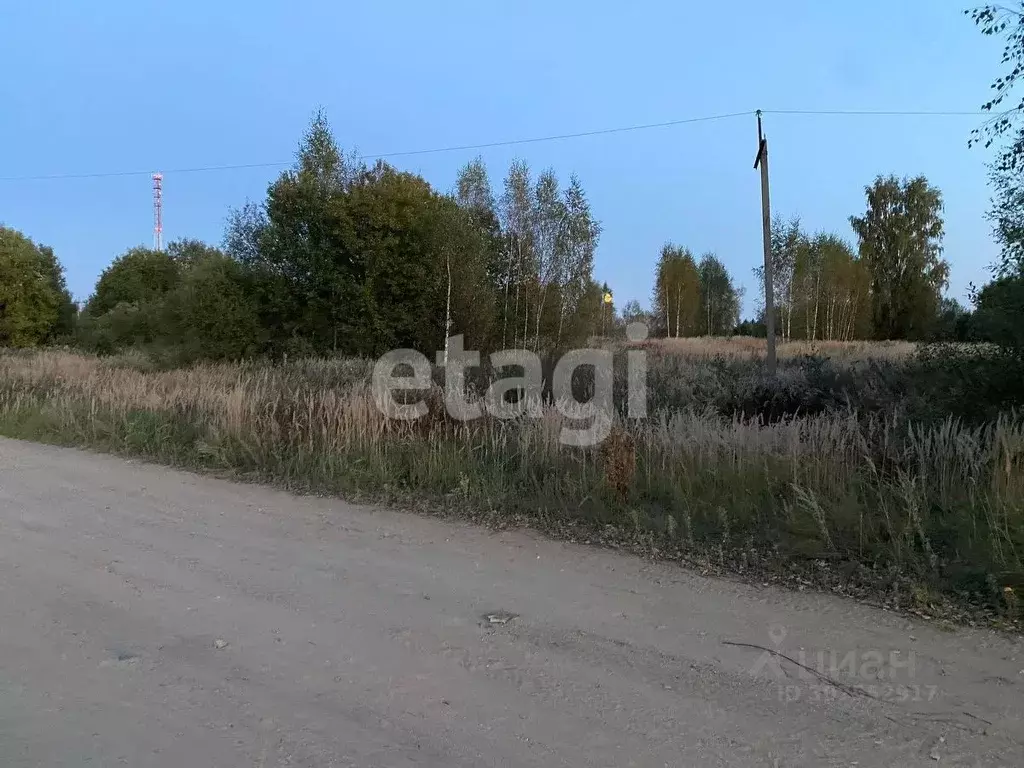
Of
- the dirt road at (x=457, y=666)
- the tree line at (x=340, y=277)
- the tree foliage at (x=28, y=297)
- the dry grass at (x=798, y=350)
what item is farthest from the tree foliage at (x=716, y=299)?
the dirt road at (x=457, y=666)

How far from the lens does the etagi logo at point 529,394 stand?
7.68m

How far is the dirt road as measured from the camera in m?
2.63

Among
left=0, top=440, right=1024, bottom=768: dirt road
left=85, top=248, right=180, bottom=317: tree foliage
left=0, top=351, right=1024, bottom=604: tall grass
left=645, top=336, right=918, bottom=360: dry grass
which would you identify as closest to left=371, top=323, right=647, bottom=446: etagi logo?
left=0, top=351, right=1024, bottom=604: tall grass

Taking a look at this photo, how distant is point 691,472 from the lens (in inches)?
231

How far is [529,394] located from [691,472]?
13.2 ft

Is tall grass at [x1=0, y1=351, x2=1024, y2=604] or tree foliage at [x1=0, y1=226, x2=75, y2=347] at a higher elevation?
tree foliage at [x1=0, y1=226, x2=75, y2=347]

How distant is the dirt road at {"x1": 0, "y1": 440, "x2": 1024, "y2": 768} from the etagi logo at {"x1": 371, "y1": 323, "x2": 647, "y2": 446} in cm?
268

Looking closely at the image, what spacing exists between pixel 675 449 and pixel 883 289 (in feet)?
161

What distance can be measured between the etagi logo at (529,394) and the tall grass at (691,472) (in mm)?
239

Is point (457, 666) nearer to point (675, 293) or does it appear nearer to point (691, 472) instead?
point (691, 472)

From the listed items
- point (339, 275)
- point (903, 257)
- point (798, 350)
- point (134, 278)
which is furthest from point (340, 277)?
point (903, 257)

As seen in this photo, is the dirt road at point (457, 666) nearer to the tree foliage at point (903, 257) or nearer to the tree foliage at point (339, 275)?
the tree foliage at point (339, 275)

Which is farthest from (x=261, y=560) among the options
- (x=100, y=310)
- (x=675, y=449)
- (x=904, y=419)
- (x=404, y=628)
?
(x=100, y=310)

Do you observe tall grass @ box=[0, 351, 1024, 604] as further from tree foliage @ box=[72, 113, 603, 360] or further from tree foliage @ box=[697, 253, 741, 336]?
tree foliage @ box=[697, 253, 741, 336]
